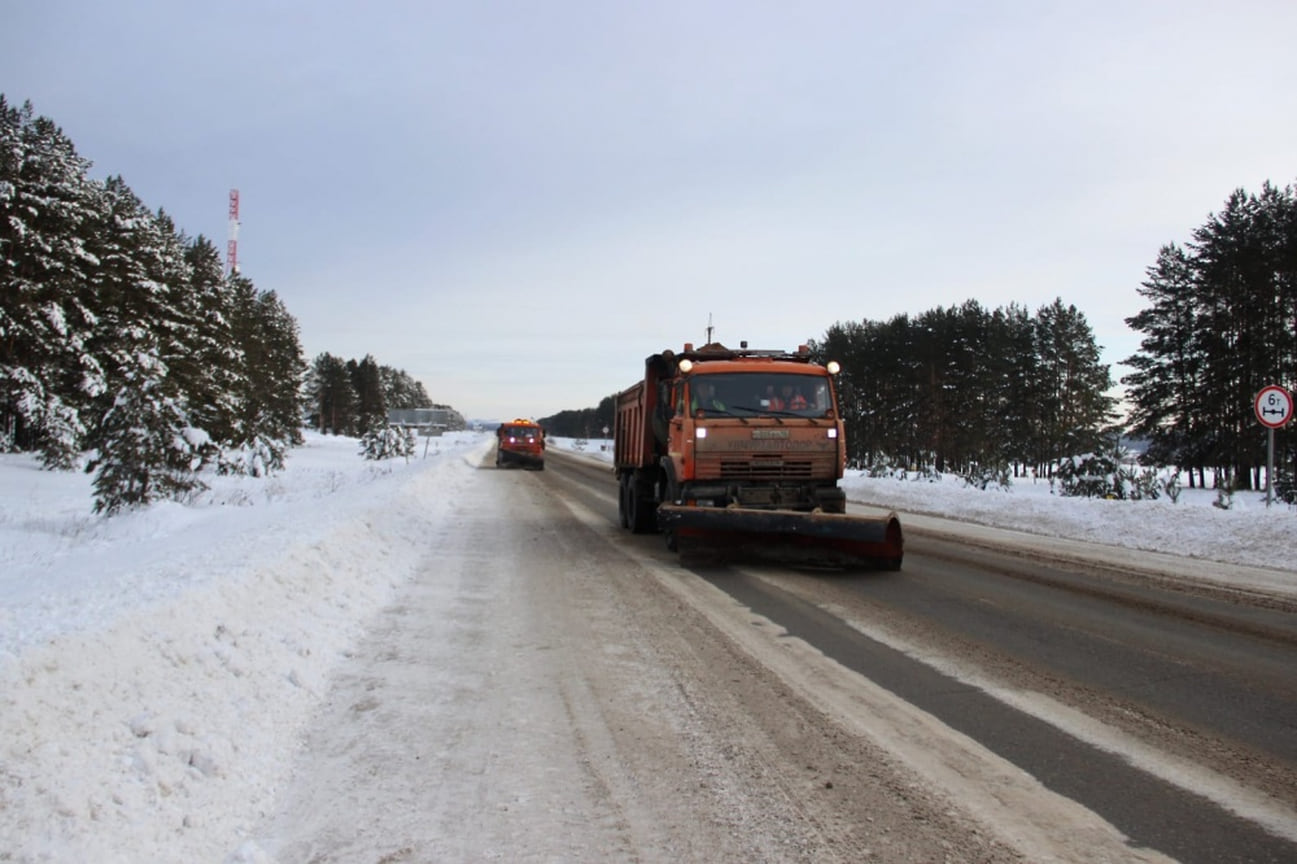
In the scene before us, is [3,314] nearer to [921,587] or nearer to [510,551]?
[510,551]

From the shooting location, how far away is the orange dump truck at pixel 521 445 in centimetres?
4259

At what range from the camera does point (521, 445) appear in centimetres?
4281

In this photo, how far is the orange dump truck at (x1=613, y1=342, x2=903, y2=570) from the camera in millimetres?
10000

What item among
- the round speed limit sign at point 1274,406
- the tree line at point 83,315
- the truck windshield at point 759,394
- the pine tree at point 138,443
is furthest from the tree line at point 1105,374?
the tree line at point 83,315

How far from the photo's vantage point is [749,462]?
1073cm

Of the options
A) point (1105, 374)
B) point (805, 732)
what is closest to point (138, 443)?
point (805, 732)

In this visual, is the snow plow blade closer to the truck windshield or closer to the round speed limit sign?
the truck windshield

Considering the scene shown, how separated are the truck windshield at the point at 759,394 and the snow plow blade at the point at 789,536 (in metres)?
1.58

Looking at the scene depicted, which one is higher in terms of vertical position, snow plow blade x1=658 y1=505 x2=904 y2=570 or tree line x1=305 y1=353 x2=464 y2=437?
tree line x1=305 y1=353 x2=464 y2=437

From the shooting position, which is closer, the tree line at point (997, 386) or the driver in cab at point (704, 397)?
the driver in cab at point (704, 397)

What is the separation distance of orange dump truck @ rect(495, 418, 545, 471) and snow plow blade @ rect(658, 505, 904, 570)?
32.5m

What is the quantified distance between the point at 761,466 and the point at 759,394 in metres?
1.16

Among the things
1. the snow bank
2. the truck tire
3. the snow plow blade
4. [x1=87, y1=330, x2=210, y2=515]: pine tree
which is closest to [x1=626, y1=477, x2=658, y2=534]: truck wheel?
the truck tire

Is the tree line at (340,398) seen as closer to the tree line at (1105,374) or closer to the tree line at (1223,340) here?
the tree line at (1105,374)
